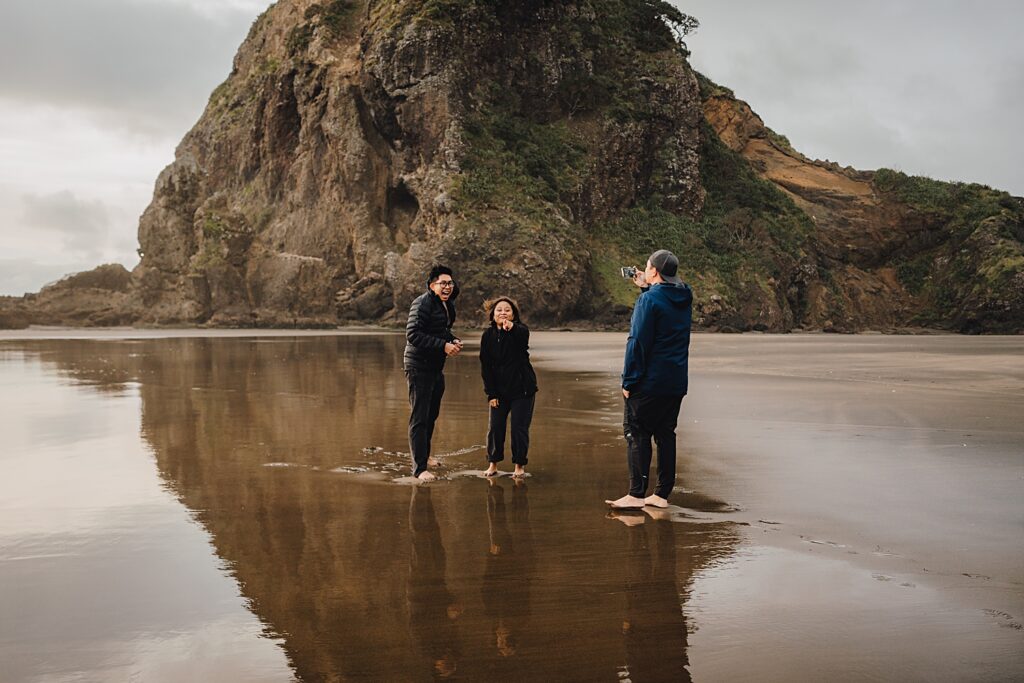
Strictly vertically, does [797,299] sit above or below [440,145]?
below

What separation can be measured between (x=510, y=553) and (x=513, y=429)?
119 inches

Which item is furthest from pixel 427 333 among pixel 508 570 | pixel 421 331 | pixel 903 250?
pixel 903 250

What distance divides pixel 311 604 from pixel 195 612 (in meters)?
0.58

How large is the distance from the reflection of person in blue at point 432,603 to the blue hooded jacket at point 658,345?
205cm

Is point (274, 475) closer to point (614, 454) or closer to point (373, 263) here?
point (614, 454)

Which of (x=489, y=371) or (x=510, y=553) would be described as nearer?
(x=510, y=553)

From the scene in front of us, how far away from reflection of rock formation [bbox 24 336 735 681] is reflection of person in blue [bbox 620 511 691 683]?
4 cm

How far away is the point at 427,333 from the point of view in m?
8.52

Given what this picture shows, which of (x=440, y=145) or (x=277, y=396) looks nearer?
(x=277, y=396)

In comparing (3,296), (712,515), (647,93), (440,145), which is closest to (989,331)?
(647,93)

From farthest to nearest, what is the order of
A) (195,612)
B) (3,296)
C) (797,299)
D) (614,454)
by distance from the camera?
(3,296) → (797,299) → (614,454) → (195,612)

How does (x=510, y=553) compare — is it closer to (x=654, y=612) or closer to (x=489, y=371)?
(x=654, y=612)

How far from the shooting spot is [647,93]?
6844cm

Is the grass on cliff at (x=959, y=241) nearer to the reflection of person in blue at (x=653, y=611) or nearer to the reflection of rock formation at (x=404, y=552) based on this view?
the reflection of rock formation at (x=404, y=552)
